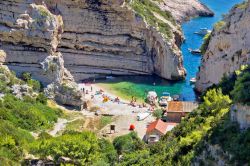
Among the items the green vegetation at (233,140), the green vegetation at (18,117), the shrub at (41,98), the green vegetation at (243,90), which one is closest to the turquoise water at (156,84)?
the shrub at (41,98)

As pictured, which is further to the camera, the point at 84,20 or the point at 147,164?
the point at 84,20

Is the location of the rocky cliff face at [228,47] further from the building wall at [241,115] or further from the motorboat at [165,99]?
the building wall at [241,115]

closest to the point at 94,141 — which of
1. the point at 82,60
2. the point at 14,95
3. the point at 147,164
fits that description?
the point at 147,164

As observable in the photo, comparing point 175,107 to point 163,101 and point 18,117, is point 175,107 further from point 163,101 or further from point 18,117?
point 18,117

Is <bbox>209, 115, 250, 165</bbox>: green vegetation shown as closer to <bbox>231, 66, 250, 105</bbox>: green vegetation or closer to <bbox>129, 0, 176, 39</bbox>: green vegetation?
<bbox>231, 66, 250, 105</bbox>: green vegetation

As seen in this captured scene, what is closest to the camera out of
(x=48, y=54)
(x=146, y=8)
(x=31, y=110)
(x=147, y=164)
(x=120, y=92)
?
(x=147, y=164)

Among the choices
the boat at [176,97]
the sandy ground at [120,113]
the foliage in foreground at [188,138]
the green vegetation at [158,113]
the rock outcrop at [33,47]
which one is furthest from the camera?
the boat at [176,97]

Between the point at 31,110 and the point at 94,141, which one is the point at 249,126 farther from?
the point at 31,110
